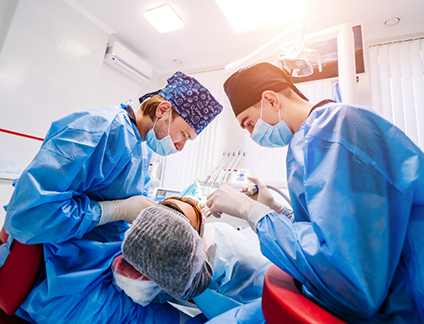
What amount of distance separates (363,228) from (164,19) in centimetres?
295

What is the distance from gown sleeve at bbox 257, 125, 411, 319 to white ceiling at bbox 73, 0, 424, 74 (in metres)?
2.40

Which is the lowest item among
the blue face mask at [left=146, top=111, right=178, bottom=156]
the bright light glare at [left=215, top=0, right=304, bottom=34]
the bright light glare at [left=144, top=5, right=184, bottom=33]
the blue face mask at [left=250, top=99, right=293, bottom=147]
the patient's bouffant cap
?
the blue face mask at [left=146, top=111, right=178, bottom=156]

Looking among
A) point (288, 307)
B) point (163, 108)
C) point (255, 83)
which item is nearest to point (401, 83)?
point (255, 83)

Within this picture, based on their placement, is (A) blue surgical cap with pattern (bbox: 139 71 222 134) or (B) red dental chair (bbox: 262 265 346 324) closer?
(B) red dental chair (bbox: 262 265 346 324)

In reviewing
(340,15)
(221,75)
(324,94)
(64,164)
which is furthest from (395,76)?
(64,164)

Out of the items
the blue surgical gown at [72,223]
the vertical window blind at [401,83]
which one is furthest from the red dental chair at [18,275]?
the vertical window blind at [401,83]

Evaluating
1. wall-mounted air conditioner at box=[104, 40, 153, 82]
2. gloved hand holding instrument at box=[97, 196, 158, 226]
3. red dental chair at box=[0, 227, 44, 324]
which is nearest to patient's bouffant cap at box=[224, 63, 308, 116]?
gloved hand holding instrument at box=[97, 196, 158, 226]

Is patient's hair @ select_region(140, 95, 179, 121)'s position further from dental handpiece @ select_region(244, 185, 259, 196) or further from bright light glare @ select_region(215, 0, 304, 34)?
bright light glare @ select_region(215, 0, 304, 34)

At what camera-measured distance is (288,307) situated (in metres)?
0.48

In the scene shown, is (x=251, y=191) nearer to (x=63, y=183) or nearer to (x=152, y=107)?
(x=152, y=107)

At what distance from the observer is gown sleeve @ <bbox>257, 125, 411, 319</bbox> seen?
52 centimetres

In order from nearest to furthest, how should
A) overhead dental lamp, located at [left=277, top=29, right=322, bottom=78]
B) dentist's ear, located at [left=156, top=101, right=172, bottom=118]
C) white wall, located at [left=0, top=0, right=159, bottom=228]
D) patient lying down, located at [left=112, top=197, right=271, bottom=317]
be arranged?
patient lying down, located at [left=112, top=197, right=271, bottom=317] < dentist's ear, located at [left=156, top=101, right=172, bottom=118] < overhead dental lamp, located at [left=277, top=29, right=322, bottom=78] < white wall, located at [left=0, top=0, right=159, bottom=228]

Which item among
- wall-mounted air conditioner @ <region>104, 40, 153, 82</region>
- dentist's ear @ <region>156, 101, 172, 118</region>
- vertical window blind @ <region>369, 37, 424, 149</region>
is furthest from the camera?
wall-mounted air conditioner @ <region>104, 40, 153, 82</region>

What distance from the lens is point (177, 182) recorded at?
3547mm
